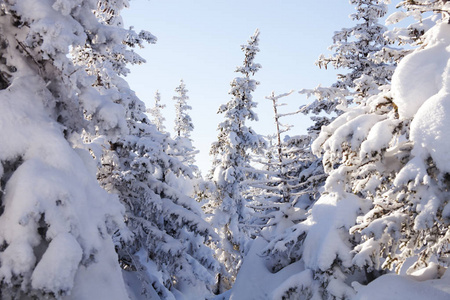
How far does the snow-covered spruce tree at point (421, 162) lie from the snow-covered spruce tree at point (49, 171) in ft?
13.3

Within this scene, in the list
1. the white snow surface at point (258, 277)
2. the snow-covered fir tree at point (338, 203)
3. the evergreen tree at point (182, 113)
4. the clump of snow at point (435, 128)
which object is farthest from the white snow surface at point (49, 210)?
the evergreen tree at point (182, 113)

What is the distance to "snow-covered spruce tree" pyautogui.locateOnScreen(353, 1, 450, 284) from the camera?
4.67 meters

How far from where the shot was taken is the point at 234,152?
23.6 meters

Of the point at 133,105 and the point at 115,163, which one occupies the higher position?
the point at 133,105

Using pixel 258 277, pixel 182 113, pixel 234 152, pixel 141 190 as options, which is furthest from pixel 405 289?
pixel 182 113

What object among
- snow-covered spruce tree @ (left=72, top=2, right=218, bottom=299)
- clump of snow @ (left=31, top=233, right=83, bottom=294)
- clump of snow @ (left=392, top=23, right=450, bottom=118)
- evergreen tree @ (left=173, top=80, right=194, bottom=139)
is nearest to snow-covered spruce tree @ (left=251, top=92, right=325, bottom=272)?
snow-covered spruce tree @ (left=72, top=2, right=218, bottom=299)

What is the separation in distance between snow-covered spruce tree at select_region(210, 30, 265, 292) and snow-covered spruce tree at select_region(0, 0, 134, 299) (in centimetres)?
1657

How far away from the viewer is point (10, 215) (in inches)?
179

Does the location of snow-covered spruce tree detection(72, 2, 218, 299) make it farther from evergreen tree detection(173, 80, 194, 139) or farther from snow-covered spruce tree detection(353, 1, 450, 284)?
evergreen tree detection(173, 80, 194, 139)

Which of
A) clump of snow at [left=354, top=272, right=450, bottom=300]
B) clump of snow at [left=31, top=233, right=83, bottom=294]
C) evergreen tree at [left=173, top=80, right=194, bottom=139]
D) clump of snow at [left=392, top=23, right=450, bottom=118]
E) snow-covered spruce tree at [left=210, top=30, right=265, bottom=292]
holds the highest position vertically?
evergreen tree at [left=173, top=80, right=194, bottom=139]

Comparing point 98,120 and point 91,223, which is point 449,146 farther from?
point 98,120

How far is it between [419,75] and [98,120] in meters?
5.78

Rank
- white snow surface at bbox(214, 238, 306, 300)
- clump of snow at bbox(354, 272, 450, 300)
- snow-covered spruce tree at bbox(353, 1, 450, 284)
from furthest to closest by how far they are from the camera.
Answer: white snow surface at bbox(214, 238, 306, 300)
clump of snow at bbox(354, 272, 450, 300)
snow-covered spruce tree at bbox(353, 1, 450, 284)

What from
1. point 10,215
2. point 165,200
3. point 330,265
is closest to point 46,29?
point 10,215
